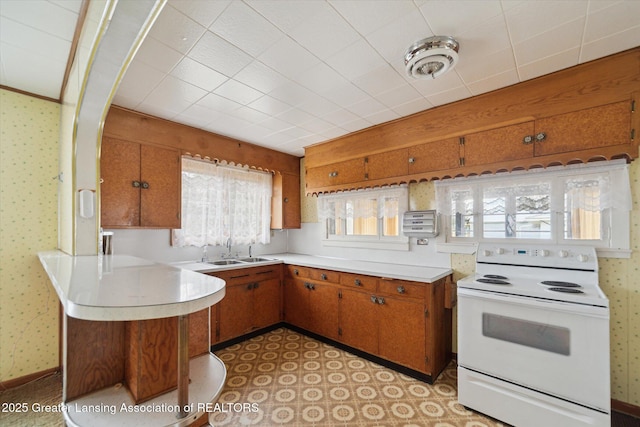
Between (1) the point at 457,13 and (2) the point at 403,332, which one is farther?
(2) the point at 403,332

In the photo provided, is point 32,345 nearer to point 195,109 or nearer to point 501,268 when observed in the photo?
point 195,109

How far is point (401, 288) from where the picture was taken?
248cm

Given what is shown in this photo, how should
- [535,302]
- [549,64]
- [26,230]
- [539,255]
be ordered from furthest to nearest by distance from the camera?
1. [26,230]
2. [539,255]
3. [549,64]
4. [535,302]

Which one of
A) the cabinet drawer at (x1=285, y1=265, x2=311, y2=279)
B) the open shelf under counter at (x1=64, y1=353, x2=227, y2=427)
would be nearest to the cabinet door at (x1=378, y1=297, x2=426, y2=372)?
the cabinet drawer at (x1=285, y1=265, x2=311, y2=279)

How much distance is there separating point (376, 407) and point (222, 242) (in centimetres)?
253

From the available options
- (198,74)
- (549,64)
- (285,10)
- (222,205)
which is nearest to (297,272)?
(222,205)

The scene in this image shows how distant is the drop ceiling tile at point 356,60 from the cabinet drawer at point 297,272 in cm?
216

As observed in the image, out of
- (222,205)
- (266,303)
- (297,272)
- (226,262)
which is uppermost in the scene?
Result: (222,205)

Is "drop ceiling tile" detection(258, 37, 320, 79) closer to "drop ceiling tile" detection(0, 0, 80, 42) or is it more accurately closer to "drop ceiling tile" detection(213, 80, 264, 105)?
"drop ceiling tile" detection(213, 80, 264, 105)

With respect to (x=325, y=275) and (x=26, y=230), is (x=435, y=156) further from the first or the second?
(x=26, y=230)

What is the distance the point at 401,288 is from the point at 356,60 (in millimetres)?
1884

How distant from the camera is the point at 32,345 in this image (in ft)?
7.70

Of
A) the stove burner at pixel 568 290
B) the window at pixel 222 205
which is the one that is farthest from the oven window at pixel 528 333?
the window at pixel 222 205

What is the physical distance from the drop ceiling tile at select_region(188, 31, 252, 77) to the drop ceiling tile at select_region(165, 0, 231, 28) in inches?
4.5
